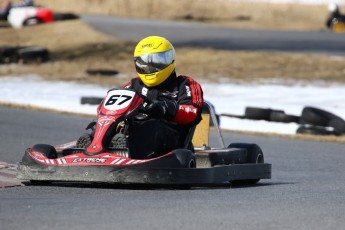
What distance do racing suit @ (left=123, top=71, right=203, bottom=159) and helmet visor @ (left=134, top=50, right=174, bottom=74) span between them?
0.44 feet

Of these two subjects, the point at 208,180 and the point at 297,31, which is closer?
the point at 208,180

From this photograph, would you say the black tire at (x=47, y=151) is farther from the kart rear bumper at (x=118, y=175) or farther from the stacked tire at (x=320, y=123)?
the stacked tire at (x=320, y=123)

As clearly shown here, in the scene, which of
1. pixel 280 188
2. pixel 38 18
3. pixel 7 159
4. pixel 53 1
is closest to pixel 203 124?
pixel 280 188

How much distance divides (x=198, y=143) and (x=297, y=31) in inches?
888

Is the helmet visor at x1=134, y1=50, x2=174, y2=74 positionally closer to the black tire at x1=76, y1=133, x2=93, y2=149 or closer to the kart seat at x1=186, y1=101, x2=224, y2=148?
the kart seat at x1=186, y1=101, x2=224, y2=148

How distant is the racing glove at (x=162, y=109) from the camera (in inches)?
287

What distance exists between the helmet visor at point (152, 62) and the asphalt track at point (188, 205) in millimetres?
1024

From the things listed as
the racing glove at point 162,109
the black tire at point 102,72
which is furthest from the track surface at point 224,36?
the racing glove at point 162,109

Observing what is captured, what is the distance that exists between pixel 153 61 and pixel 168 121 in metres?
0.50

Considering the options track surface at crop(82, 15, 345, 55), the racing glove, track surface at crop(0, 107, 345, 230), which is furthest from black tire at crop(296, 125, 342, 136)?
track surface at crop(82, 15, 345, 55)

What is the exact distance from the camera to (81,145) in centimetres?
740

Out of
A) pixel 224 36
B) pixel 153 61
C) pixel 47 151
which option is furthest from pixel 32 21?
pixel 47 151

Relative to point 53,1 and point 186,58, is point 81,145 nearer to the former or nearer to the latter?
point 186,58

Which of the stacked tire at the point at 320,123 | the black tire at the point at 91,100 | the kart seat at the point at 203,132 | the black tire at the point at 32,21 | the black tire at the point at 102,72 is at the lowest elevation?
the black tire at the point at 32,21
